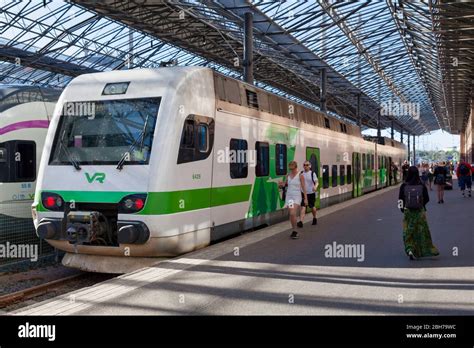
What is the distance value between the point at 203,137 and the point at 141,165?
1.46m

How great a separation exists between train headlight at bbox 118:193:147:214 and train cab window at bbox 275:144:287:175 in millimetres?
5431

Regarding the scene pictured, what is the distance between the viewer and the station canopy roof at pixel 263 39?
24.1 m

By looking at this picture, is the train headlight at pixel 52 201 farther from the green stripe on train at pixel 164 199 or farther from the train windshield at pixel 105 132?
the train windshield at pixel 105 132

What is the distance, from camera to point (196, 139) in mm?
8867

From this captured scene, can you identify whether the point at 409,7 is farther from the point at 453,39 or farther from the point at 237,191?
the point at 237,191

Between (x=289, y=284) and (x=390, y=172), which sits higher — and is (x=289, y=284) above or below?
below

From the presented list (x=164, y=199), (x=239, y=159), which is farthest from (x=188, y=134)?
(x=239, y=159)

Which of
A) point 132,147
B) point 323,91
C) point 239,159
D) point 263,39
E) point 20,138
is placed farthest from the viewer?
point 323,91

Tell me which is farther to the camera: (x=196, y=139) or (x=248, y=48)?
(x=248, y=48)

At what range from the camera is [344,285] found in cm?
660

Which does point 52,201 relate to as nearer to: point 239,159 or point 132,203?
point 132,203

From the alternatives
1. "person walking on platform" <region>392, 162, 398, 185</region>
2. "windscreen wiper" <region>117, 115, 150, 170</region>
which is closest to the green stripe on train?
"windscreen wiper" <region>117, 115, 150, 170</region>

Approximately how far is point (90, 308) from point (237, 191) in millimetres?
5334
